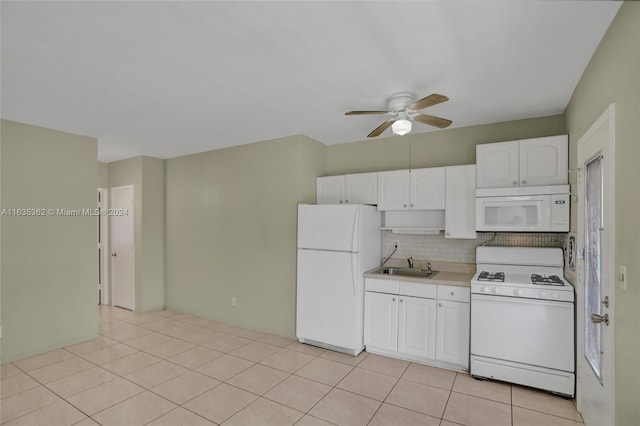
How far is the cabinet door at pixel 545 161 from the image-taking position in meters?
3.02

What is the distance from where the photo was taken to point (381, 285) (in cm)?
368

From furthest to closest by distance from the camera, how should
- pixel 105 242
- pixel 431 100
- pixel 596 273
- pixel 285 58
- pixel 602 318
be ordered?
pixel 105 242 < pixel 431 100 < pixel 285 58 < pixel 596 273 < pixel 602 318

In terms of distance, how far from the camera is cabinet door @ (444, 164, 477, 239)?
3.47 metres

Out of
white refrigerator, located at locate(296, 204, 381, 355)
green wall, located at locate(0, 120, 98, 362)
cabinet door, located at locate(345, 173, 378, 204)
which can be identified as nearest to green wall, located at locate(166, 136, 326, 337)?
white refrigerator, located at locate(296, 204, 381, 355)

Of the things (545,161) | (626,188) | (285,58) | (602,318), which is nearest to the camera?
(626,188)

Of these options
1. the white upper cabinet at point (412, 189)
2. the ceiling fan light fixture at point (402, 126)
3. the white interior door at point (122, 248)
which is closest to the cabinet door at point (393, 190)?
the white upper cabinet at point (412, 189)

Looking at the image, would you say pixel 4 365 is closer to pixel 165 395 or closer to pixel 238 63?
pixel 165 395

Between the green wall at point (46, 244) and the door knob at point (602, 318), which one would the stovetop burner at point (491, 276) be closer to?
the door knob at point (602, 318)

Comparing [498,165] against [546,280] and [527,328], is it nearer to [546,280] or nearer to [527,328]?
[546,280]

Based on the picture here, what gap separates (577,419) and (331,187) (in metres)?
3.22

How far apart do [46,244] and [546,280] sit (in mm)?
5293

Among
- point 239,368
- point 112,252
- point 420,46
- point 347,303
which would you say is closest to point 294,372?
point 239,368

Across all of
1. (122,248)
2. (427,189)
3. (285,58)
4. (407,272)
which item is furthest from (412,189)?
(122,248)

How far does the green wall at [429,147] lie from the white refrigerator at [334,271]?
0.76m
